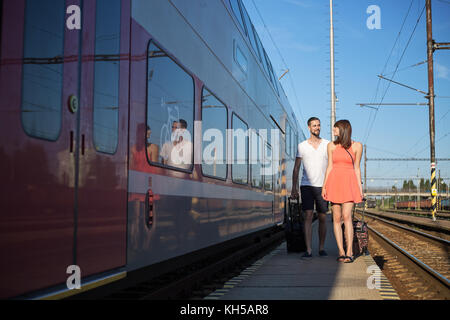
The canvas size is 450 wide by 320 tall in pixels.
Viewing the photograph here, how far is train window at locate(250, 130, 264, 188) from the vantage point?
29.0 feet

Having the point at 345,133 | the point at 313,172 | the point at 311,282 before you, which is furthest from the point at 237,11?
the point at 311,282

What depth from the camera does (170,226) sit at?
14.7 feet

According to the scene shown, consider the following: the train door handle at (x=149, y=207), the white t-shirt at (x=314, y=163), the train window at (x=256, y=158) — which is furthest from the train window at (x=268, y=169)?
the train door handle at (x=149, y=207)

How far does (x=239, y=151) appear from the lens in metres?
7.84

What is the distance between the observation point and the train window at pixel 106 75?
3.29m

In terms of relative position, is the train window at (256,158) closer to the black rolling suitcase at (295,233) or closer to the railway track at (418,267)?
the black rolling suitcase at (295,233)

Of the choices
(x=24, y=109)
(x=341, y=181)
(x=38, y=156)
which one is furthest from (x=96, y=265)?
(x=341, y=181)

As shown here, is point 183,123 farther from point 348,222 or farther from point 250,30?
point 250,30

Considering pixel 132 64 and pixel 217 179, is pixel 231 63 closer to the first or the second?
pixel 217 179

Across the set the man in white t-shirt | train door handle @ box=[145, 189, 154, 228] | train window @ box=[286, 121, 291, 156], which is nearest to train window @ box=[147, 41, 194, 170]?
train door handle @ box=[145, 189, 154, 228]

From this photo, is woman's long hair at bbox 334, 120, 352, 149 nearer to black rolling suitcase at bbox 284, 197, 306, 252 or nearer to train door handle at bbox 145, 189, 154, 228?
black rolling suitcase at bbox 284, 197, 306, 252

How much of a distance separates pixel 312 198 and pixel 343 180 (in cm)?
93

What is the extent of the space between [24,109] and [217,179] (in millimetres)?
4051

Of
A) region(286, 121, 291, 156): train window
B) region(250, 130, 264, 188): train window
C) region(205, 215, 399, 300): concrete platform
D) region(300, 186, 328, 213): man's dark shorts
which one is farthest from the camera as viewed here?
region(286, 121, 291, 156): train window
